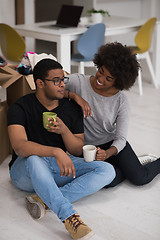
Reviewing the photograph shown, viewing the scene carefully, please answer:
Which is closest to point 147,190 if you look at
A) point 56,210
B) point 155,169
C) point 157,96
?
point 155,169

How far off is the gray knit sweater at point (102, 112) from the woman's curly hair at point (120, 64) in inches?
4.5

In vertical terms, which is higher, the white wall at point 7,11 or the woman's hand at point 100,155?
the white wall at point 7,11

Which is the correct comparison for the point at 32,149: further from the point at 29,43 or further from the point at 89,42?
the point at 29,43

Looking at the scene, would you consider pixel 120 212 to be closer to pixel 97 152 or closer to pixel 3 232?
pixel 97 152

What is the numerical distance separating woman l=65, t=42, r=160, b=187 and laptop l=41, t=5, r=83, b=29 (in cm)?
189

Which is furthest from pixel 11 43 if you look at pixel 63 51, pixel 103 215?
pixel 103 215

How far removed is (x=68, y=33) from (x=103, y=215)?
2149 millimetres

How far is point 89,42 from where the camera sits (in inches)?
152

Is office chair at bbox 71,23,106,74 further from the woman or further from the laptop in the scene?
the woman

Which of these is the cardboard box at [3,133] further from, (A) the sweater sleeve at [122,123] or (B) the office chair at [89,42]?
(B) the office chair at [89,42]

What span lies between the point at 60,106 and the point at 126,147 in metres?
0.50

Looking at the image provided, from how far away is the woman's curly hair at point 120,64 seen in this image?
2137 millimetres

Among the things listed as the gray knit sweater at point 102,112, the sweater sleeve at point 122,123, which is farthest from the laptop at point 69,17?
the sweater sleeve at point 122,123

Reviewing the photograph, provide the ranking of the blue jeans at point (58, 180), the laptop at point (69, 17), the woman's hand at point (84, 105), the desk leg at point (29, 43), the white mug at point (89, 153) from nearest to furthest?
the blue jeans at point (58, 180), the white mug at point (89, 153), the woman's hand at point (84, 105), the laptop at point (69, 17), the desk leg at point (29, 43)
